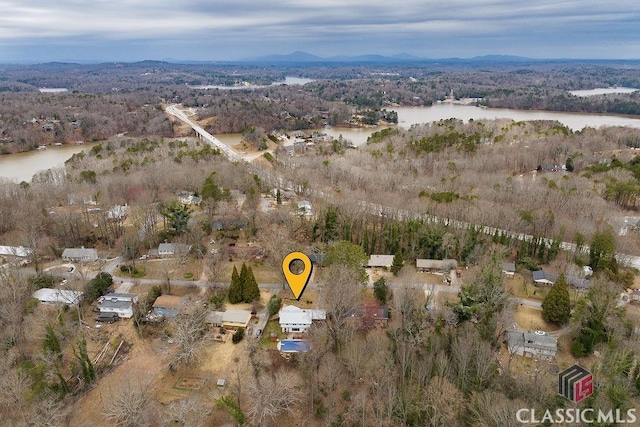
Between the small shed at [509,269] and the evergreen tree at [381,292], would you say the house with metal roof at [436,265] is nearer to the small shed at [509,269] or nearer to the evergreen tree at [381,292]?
the small shed at [509,269]

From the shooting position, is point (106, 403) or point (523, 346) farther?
point (523, 346)

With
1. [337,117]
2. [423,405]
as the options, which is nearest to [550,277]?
[423,405]

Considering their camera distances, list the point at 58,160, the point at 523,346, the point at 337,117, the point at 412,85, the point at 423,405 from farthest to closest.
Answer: the point at 412,85, the point at 337,117, the point at 58,160, the point at 523,346, the point at 423,405

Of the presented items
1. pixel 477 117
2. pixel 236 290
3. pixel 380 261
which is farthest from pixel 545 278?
pixel 477 117

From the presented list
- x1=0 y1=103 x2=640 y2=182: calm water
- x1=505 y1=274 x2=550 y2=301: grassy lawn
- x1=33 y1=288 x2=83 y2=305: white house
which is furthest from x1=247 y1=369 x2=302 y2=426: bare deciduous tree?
x1=0 y1=103 x2=640 y2=182: calm water

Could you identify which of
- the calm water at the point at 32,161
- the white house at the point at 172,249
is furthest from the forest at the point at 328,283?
the calm water at the point at 32,161

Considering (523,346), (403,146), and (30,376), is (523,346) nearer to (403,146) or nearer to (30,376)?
(30,376)

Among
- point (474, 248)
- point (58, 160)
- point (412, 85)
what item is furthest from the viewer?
point (412, 85)
